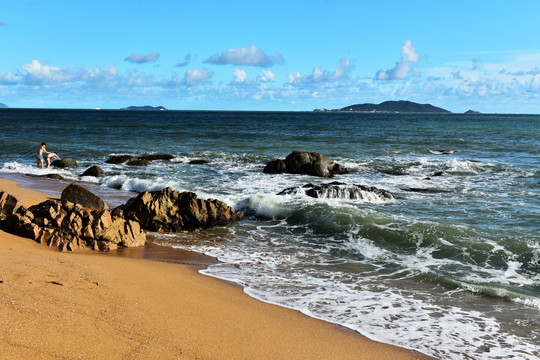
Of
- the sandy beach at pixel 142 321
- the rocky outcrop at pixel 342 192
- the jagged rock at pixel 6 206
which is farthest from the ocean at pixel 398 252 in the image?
the jagged rock at pixel 6 206

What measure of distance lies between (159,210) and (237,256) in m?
3.01

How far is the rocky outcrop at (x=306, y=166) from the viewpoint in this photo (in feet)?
72.8

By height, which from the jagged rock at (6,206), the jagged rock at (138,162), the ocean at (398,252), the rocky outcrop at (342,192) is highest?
the jagged rock at (6,206)

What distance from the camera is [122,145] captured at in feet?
126

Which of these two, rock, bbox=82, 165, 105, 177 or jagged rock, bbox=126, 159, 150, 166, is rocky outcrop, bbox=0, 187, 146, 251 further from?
jagged rock, bbox=126, 159, 150, 166

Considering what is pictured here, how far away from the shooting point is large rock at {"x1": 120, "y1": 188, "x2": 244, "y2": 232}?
11.8 metres

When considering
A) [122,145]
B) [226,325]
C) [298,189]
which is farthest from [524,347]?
[122,145]

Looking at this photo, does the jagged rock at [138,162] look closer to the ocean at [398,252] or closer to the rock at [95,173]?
the ocean at [398,252]

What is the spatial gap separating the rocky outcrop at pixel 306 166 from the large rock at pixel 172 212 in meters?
10.3

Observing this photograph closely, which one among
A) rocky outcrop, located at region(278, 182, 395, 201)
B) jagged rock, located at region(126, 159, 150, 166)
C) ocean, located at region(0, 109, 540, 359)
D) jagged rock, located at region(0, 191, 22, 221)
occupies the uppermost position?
jagged rock, located at region(0, 191, 22, 221)

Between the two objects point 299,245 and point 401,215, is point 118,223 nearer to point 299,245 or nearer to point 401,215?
point 299,245

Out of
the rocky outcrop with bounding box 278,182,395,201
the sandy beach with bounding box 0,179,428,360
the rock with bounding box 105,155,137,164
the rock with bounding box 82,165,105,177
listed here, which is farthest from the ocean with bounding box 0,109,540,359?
the rock with bounding box 105,155,137,164

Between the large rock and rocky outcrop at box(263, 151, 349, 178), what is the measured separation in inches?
405

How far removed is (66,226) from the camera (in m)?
9.49
